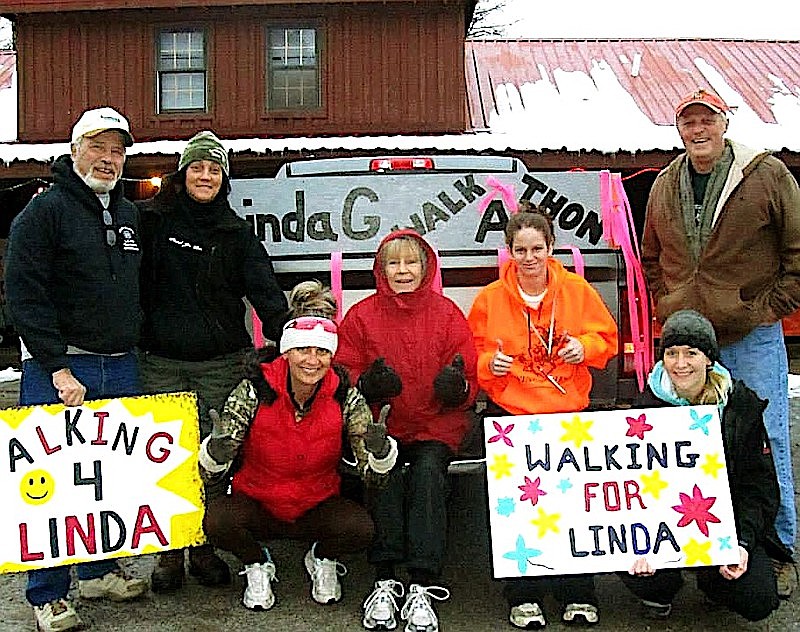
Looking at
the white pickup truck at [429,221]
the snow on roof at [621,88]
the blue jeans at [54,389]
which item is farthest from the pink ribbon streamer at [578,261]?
the snow on roof at [621,88]

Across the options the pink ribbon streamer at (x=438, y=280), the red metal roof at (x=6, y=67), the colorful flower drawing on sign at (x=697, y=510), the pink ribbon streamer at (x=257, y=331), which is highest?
the red metal roof at (x=6, y=67)

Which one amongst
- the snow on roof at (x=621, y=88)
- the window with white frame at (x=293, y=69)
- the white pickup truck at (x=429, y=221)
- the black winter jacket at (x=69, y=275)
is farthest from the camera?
the window with white frame at (x=293, y=69)

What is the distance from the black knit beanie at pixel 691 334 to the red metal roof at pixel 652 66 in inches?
399

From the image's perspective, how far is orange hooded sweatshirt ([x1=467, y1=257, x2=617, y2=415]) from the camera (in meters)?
4.04

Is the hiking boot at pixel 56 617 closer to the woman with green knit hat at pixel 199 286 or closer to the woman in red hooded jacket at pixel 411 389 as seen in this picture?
the woman with green knit hat at pixel 199 286

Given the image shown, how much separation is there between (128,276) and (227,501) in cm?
99

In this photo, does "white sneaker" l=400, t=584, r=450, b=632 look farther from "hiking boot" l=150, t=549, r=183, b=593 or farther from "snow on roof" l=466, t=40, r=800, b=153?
"snow on roof" l=466, t=40, r=800, b=153

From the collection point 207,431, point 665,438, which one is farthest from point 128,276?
point 665,438

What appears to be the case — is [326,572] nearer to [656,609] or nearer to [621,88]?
[656,609]

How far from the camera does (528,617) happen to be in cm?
377

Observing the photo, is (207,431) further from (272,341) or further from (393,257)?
(393,257)

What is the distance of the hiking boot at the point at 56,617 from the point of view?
3.80 meters

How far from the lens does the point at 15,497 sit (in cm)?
380

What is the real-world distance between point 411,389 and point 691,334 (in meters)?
1.16
